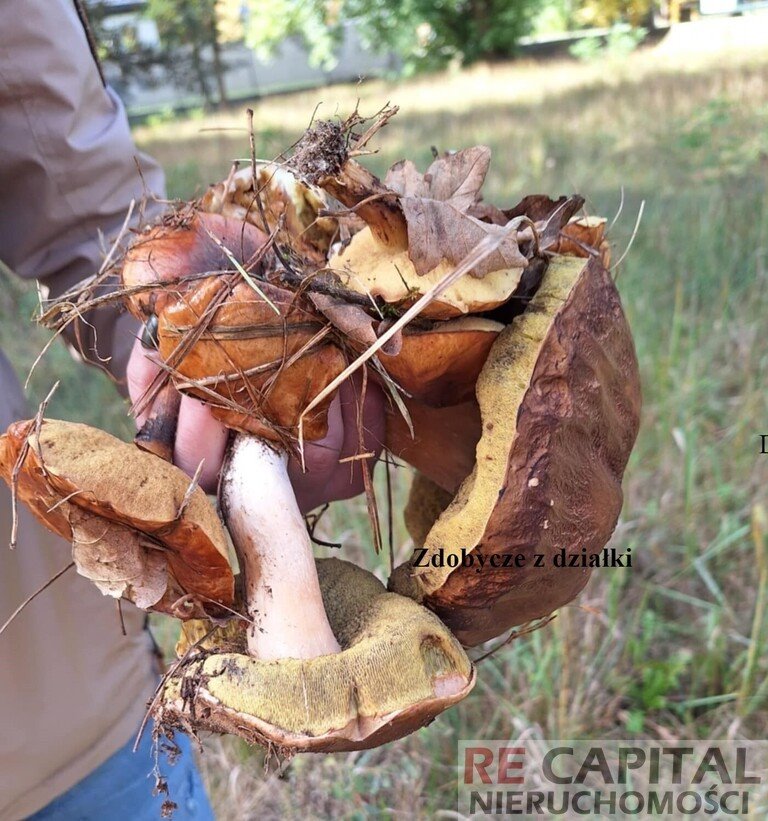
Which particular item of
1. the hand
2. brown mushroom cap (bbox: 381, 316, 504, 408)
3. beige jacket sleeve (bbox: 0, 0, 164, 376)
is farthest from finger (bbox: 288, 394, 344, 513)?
beige jacket sleeve (bbox: 0, 0, 164, 376)

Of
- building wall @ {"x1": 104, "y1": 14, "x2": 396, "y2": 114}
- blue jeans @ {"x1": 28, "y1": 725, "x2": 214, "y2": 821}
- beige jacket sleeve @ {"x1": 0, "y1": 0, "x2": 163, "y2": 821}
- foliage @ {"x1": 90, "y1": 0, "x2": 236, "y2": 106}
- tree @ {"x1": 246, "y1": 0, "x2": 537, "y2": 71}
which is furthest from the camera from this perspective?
tree @ {"x1": 246, "y1": 0, "x2": 537, "y2": 71}

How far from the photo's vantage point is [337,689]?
57 centimetres

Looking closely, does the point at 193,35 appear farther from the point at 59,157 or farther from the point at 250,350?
the point at 250,350

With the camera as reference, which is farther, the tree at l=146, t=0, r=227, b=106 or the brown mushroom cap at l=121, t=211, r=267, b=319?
the tree at l=146, t=0, r=227, b=106

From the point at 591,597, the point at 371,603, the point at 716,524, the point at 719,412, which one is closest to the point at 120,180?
the point at 371,603

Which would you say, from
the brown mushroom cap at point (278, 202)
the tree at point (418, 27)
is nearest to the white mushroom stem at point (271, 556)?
the brown mushroom cap at point (278, 202)

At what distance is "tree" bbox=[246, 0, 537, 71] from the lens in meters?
12.2

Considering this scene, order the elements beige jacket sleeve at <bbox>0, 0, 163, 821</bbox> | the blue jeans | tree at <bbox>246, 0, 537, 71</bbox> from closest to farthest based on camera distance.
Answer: beige jacket sleeve at <bbox>0, 0, 163, 821</bbox> → the blue jeans → tree at <bbox>246, 0, 537, 71</bbox>

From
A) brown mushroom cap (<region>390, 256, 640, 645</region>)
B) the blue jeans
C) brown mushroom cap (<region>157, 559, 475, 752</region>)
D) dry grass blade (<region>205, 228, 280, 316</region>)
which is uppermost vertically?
dry grass blade (<region>205, 228, 280, 316</region>)

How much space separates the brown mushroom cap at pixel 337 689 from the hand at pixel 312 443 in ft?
0.60

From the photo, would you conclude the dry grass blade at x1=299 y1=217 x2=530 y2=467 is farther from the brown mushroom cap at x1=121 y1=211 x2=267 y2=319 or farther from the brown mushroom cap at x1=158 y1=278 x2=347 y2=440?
the brown mushroom cap at x1=121 y1=211 x2=267 y2=319

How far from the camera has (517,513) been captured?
60 centimetres

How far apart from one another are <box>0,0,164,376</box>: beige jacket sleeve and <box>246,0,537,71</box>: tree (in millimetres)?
11924

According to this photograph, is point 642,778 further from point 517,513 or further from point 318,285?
point 318,285
